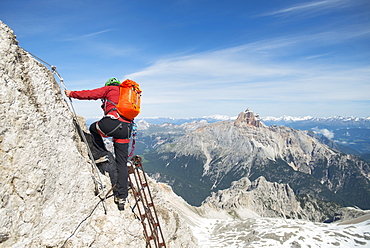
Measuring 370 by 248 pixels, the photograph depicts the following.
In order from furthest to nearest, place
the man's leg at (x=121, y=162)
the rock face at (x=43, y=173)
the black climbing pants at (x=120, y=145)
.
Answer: the man's leg at (x=121, y=162) < the black climbing pants at (x=120, y=145) < the rock face at (x=43, y=173)

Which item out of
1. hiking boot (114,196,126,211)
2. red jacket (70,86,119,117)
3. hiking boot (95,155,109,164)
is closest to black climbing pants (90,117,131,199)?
hiking boot (114,196,126,211)

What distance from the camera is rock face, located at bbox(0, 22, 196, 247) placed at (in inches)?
263

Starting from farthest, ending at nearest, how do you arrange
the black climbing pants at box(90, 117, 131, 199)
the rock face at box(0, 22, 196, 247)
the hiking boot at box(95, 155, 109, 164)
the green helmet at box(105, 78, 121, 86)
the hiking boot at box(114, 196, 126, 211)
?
the hiking boot at box(95, 155, 109, 164), the green helmet at box(105, 78, 121, 86), the hiking boot at box(114, 196, 126, 211), the black climbing pants at box(90, 117, 131, 199), the rock face at box(0, 22, 196, 247)

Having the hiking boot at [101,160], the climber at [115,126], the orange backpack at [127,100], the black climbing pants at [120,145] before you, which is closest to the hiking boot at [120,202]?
the climber at [115,126]

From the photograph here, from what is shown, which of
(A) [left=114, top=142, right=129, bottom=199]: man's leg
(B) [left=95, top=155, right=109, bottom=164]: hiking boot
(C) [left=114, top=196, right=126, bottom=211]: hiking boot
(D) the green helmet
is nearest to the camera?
(A) [left=114, top=142, right=129, bottom=199]: man's leg

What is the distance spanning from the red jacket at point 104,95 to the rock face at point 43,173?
0.88 metres

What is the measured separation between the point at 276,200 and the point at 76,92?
221302 mm

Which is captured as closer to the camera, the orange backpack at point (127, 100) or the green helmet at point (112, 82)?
the orange backpack at point (127, 100)

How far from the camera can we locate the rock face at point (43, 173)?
21.9ft

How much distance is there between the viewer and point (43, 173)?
24.7ft

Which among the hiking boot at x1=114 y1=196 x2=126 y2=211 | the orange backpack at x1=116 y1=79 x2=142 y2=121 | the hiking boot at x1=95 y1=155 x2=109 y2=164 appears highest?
the orange backpack at x1=116 y1=79 x2=142 y2=121

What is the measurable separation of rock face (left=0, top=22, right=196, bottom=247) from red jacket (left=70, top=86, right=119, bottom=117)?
2.87 feet

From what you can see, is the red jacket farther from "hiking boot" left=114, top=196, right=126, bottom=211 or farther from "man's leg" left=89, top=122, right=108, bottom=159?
"hiking boot" left=114, top=196, right=126, bottom=211

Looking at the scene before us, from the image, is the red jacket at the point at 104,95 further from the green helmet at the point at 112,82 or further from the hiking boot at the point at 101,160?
the hiking boot at the point at 101,160
